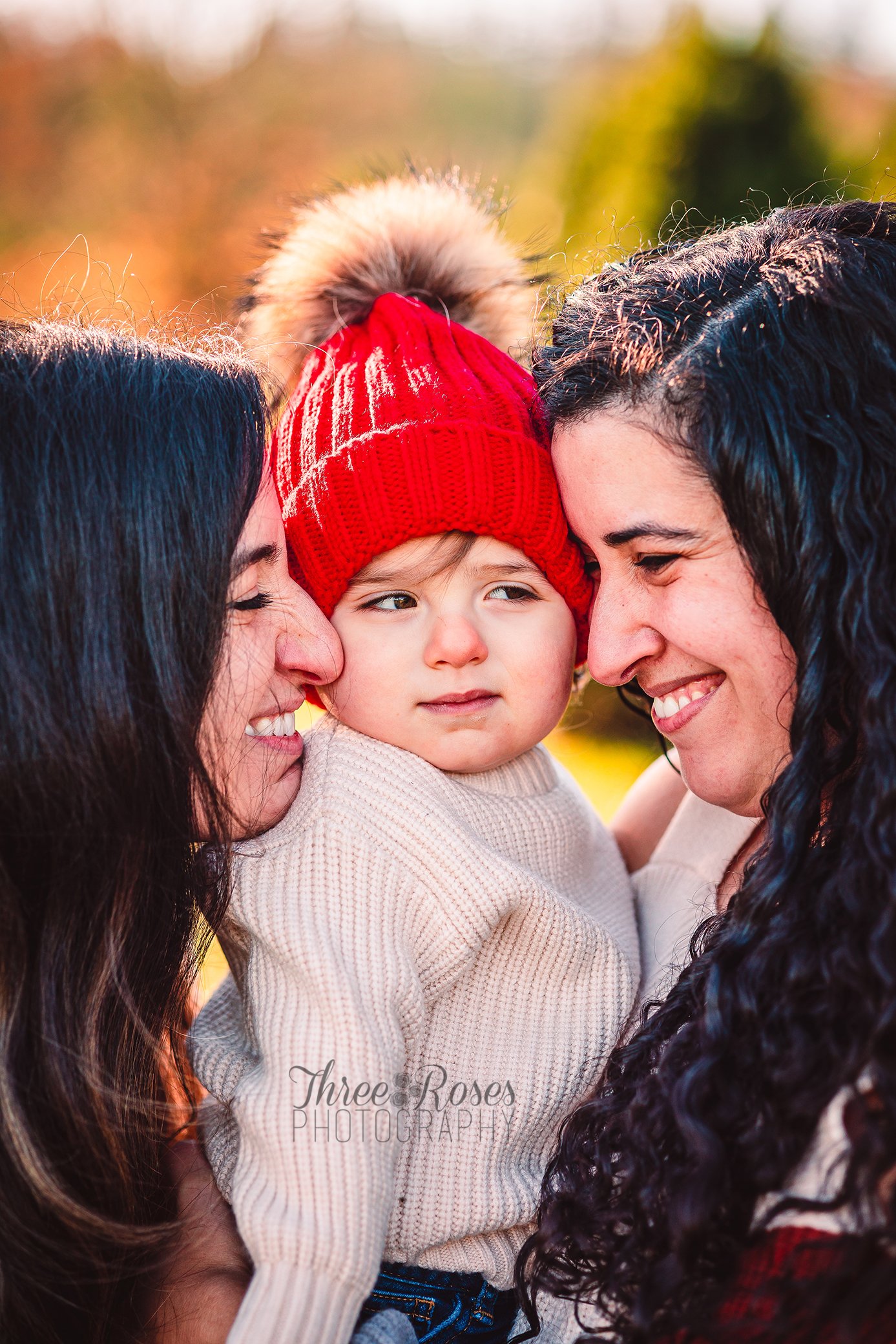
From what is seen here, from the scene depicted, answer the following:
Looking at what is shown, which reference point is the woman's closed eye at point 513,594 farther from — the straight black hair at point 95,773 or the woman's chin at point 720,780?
the straight black hair at point 95,773

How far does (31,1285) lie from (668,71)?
6.90 metres

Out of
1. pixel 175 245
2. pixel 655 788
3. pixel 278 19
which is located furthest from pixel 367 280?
pixel 278 19

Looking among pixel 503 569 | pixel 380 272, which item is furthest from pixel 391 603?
pixel 380 272

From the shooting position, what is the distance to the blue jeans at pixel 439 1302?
1.81 m

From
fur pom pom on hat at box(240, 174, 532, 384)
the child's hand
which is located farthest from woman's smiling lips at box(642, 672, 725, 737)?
the child's hand

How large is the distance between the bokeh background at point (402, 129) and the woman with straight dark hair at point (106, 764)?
42 centimetres

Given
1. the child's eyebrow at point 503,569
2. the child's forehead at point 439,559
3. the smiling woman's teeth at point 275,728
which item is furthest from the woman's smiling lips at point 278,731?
the child's eyebrow at point 503,569

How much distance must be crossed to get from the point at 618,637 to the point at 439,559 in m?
0.39

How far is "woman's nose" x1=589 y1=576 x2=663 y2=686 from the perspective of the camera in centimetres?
202

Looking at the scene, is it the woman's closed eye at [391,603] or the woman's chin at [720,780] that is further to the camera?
the woman's closed eye at [391,603]

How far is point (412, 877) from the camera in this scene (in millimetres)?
1859

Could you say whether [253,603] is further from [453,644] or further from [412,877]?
[412,877]

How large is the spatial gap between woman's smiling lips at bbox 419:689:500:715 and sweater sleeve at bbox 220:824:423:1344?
14.1 inches

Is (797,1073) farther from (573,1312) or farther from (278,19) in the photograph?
(278,19)
